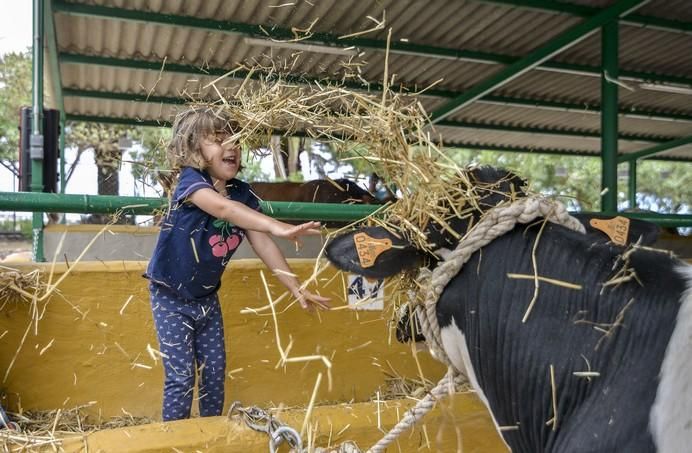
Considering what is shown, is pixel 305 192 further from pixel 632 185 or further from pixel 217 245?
pixel 632 185

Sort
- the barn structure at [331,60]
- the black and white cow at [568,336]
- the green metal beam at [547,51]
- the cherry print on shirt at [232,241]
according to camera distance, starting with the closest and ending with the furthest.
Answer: the black and white cow at [568,336]
the cherry print on shirt at [232,241]
the barn structure at [331,60]
the green metal beam at [547,51]

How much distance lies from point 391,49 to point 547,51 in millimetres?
1771

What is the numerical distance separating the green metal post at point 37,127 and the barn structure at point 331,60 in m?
0.01

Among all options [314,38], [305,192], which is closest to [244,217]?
[314,38]

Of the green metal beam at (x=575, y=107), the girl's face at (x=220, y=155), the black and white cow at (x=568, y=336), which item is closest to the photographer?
the black and white cow at (x=568, y=336)

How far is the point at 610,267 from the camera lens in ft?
6.13

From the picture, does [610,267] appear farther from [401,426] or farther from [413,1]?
[413,1]

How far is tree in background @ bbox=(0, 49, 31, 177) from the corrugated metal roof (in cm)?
1380

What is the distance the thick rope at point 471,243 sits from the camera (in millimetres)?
1991

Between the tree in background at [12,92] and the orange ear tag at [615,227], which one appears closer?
the orange ear tag at [615,227]

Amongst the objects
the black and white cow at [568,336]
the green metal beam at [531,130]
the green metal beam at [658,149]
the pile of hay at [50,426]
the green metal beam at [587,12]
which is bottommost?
the pile of hay at [50,426]

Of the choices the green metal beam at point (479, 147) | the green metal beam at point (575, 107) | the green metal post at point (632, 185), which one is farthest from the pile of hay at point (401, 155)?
the green metal post at point (632, 185)

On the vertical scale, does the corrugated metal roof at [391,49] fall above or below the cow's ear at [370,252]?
above

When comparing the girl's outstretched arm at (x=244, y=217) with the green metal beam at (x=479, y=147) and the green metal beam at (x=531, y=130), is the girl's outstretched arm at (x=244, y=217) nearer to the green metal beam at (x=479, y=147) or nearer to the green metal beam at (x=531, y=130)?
the green metal beam at (x=479, y=147)
